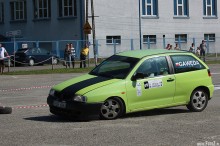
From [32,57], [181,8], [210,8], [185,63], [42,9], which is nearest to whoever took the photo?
[185,63]

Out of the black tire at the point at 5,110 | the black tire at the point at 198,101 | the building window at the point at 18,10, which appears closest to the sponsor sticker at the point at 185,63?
the black tire at the point at 198,101

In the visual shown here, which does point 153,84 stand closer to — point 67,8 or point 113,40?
point 113,40

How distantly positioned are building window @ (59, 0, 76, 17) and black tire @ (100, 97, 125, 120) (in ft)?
123

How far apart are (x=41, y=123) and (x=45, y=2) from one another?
39.8 meters

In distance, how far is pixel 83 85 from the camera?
36.6 ft

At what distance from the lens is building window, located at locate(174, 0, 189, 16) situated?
5316 centimetres

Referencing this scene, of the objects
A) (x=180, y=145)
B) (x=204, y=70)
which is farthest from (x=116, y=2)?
(x=180, y=145)

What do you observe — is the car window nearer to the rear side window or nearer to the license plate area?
the rear side window

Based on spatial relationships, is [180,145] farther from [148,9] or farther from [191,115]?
[148,9]

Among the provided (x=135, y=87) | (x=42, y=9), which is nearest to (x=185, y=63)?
(x=135, y=87)

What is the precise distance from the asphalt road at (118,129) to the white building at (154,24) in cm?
3415

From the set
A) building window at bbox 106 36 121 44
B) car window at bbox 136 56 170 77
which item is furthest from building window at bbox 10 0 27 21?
car window at bbox 136 56 170 77

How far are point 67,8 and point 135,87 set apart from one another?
37.9 meters

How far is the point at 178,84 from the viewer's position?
12070mm
